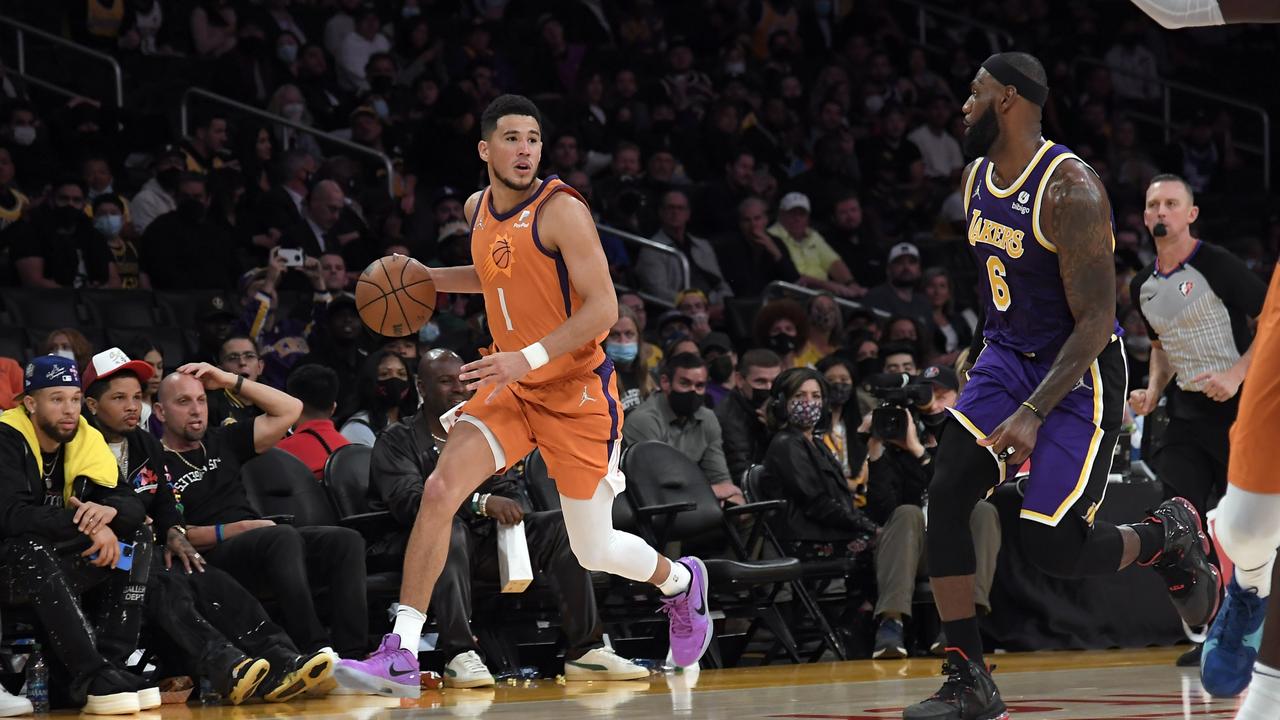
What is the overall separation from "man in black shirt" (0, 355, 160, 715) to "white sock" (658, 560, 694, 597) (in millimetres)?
2130

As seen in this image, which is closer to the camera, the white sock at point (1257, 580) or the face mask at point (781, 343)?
the white sock at point (1257, 580)

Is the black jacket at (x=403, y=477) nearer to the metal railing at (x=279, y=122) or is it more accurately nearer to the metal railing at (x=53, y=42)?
the metal railing at (x=279, y=122)

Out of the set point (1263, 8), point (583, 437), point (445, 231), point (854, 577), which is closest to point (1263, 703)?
point (1263, 8)

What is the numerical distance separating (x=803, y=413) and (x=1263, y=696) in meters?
6.01

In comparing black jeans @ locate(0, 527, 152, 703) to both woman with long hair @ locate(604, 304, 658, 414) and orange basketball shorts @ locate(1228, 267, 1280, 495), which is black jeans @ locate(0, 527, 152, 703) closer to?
woman with long hair @ locate(604, 304, 658, 414)

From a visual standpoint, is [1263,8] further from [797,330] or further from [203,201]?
[203,201]

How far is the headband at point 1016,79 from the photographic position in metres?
5.18

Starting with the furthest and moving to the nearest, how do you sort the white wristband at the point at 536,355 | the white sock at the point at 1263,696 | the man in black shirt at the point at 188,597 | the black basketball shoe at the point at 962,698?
the man in black shirt at the point at 188,597
the white wristband at the point at 536,355
the black basketball shoe at the point at 962,698
the white sock at the point at 1263,696

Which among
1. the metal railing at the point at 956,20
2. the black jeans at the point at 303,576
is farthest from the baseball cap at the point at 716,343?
the metal railing at the point at 956,20

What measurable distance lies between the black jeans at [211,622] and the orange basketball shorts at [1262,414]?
4039 millimetres

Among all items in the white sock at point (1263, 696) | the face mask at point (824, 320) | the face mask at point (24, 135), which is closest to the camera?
the white sock at point (1263, 696)

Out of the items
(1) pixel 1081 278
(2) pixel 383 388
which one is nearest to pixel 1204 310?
(1) pixel 1081 278

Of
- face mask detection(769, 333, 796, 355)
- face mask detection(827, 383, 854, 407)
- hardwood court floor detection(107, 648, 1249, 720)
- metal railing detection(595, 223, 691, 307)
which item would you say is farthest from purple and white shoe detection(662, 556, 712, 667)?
metal railing detection(595, 223, 691, 307)

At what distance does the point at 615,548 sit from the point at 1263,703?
11.3 ft
